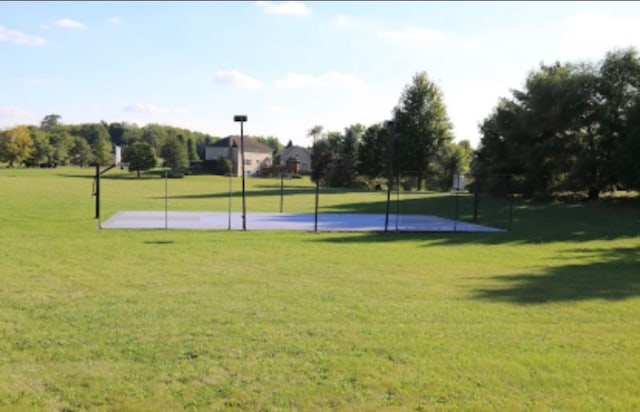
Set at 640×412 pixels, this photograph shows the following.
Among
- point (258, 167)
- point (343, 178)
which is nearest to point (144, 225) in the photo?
point (343, 178)

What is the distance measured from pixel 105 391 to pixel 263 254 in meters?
8.50

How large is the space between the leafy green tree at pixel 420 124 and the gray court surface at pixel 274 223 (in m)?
35.4

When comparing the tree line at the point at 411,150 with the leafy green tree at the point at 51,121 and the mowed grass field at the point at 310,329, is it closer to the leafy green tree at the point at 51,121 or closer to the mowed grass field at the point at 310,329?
the mowed grass field at the point at 310,329

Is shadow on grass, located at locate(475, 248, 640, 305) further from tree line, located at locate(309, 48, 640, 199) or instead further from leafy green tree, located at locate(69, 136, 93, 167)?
leafy green tree, located at locate(69, 136, 93, 167)

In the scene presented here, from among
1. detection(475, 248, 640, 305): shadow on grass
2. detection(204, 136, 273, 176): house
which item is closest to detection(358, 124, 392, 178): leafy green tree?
detection(204, 136, 273, 176): house

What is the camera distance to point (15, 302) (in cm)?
782

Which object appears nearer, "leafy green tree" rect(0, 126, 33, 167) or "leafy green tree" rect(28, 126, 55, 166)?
"leafy green tree" rect(0, 126, 33, 167)

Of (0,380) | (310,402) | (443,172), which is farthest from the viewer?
(443,172)

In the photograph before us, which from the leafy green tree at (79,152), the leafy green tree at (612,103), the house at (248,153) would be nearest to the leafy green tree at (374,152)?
the leafy green tree at (612,103)

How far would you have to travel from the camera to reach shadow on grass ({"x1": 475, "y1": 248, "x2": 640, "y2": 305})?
30.0 ft

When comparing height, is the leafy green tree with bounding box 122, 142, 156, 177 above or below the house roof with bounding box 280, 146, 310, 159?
below

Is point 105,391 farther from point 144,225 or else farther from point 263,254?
point 144,225

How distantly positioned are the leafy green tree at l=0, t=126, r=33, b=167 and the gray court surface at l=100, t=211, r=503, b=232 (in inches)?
3391

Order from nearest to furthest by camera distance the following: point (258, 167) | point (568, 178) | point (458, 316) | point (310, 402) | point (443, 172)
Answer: point (310, 402), point (458, 316), point (568, 178), point (443, 172), point (258, 167)
